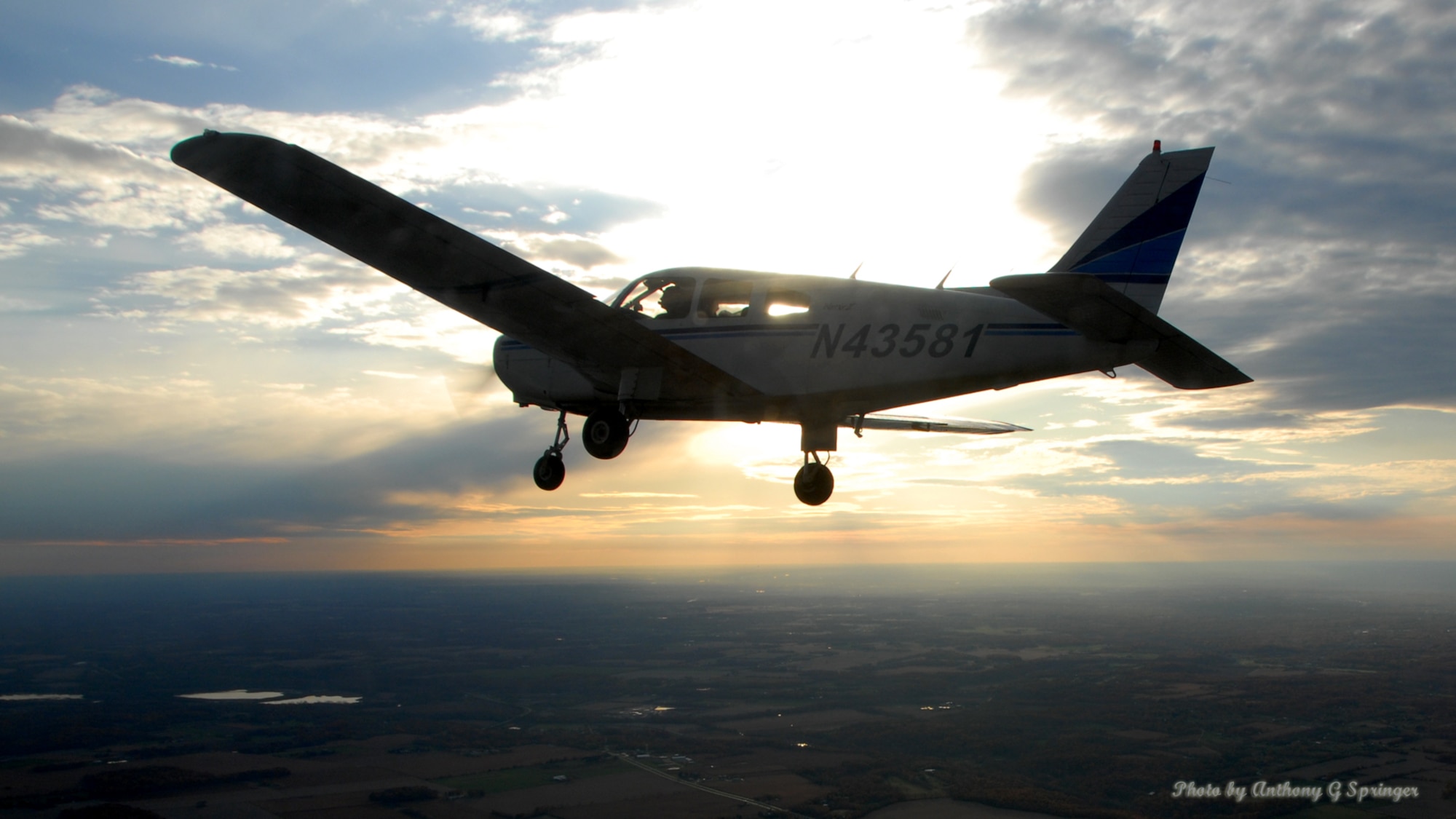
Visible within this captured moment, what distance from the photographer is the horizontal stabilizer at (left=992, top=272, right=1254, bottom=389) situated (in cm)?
780

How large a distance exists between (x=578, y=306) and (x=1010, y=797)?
187 feet

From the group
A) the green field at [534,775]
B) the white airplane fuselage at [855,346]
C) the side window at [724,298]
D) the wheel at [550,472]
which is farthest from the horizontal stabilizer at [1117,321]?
the green field at [534,775]

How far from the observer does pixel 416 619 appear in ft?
628

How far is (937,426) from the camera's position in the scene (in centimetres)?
1348

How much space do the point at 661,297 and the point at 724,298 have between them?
0.90 m

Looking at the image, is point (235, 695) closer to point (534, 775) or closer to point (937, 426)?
point (534, 775)

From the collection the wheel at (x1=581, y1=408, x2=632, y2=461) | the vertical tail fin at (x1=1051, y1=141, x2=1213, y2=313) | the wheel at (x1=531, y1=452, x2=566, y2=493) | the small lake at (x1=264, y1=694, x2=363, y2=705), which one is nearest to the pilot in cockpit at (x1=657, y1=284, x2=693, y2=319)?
the wheel at (x1=581, y1=408, x2=632, y2=461)

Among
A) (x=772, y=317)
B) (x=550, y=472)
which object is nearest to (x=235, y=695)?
(x=550, y=472)

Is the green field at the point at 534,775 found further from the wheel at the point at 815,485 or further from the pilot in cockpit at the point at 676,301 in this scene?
the pilot in cockpit at the point at 676,301

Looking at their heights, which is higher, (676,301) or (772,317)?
(676,301)

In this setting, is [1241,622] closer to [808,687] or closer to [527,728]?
[808,687]

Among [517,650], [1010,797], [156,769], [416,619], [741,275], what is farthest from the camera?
[416,619]

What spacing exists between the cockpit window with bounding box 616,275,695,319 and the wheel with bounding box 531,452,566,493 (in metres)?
2.50

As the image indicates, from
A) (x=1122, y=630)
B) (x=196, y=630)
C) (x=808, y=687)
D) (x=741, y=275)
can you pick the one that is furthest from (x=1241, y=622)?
(x=196, y=630)
